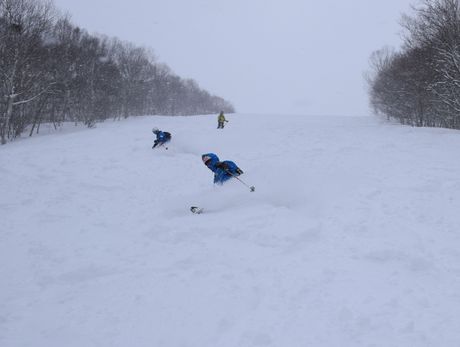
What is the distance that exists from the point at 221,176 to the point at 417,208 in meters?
4.74

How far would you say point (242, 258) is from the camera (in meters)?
5.70

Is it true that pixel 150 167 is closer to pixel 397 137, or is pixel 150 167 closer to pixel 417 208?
pixel 417 208

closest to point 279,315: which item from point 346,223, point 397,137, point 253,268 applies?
point 253,268

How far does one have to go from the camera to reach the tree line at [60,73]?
2297 centimetres

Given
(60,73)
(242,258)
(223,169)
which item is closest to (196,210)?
(223,169)

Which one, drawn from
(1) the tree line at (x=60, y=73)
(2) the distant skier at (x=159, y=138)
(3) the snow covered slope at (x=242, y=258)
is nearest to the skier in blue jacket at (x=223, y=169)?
(3) the snow covered slope at (x=242, y=258)

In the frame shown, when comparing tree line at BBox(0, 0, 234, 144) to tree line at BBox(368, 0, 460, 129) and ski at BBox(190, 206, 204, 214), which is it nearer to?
ski at BBox(190, 206, 204, 214)

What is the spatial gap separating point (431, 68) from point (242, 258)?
22325 millimetres

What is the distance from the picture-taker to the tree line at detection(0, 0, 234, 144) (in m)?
23.0

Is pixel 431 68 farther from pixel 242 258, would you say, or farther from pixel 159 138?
pixel 242 258

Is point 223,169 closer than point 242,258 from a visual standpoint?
No

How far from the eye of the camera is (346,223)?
6672mm

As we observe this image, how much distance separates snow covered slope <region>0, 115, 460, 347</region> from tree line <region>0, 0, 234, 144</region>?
16.2 metres

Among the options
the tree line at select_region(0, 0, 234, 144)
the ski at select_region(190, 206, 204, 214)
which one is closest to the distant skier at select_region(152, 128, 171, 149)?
the ski at select_region(190, 206, 204, 214)
